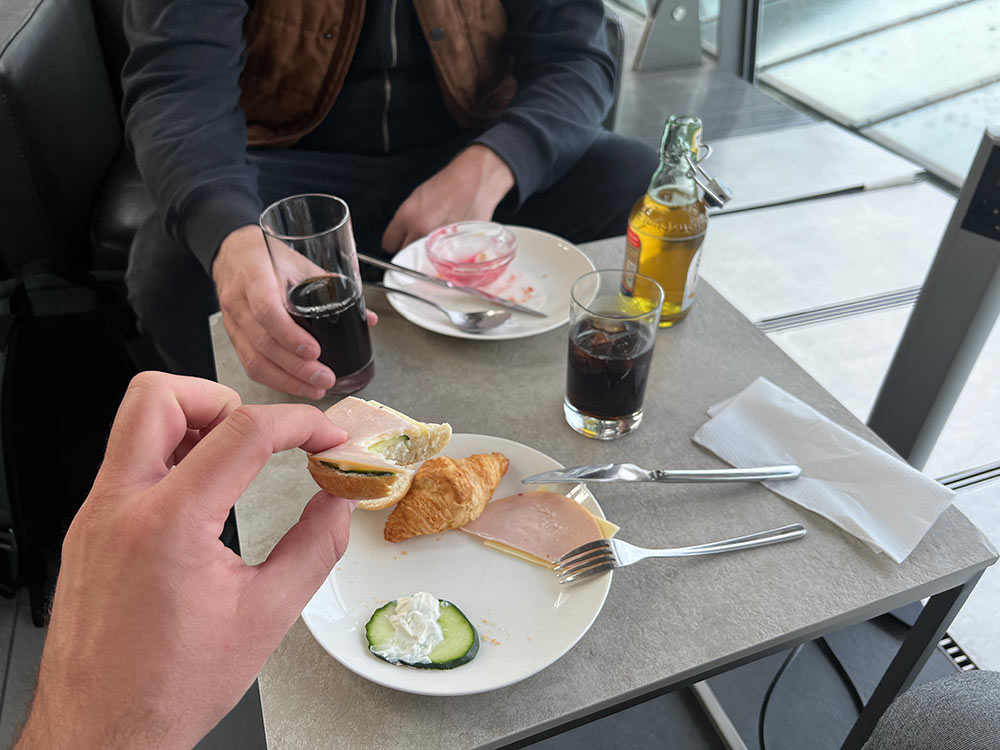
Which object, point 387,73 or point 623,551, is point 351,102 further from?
point 623,551

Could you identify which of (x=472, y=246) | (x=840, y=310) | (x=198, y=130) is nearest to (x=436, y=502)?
(x=472, y=246)

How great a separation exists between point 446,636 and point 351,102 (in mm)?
1230

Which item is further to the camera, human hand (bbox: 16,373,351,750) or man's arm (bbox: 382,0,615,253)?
man's arm (bbox: 382,0,615,253)

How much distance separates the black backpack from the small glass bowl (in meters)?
0.99

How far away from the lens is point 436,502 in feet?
2.57

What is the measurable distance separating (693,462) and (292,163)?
110 centimetres

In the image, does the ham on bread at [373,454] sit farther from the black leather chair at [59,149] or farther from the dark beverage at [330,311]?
the black leather chair at [59,149]

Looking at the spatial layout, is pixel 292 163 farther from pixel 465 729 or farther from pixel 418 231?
pixel 465 729

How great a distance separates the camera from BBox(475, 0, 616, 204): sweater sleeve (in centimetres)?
142

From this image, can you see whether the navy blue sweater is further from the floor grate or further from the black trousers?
the floor grate

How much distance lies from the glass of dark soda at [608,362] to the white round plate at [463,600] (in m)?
0.10

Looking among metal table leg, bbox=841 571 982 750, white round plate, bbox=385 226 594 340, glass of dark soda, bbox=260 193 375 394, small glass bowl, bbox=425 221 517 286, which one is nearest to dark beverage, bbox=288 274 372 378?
glass of dark soda, bbox=260 193 375 394

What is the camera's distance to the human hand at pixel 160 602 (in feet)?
1.60

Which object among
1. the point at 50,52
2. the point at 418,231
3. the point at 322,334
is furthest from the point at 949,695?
the point at 50,52
